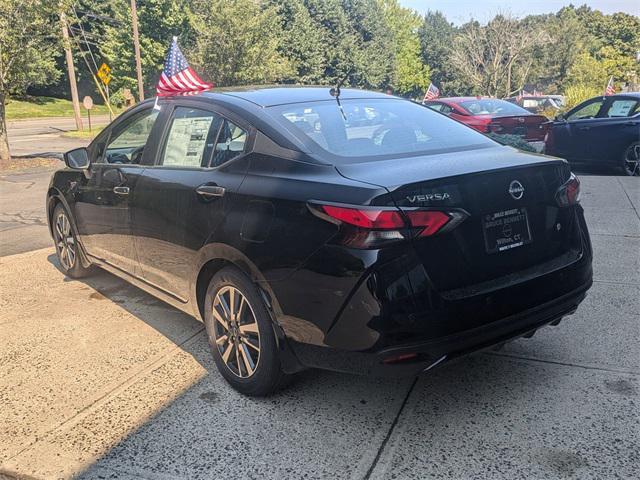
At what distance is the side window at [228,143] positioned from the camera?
328cm

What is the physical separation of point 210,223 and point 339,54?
2343 inches

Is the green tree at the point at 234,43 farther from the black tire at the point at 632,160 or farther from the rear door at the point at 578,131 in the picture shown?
the black tire at the point at 632,160

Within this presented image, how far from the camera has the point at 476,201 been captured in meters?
2.66

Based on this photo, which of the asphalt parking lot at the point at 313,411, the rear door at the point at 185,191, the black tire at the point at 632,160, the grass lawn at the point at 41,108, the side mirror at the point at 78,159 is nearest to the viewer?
the asphalt parking lot at the point at 313,411

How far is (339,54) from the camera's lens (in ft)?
196

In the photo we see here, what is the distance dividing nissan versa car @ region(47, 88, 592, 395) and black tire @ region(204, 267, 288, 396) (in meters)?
0.01

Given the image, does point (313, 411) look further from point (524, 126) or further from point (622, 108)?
point (524, 126)

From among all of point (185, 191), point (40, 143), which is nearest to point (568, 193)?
point (185, 191)

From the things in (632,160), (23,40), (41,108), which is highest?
(23,40)

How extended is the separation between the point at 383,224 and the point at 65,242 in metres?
3.97

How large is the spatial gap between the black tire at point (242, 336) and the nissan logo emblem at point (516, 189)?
51.6 inches

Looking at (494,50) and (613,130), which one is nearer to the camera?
(613,130)

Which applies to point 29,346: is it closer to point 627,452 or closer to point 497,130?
point 627,452

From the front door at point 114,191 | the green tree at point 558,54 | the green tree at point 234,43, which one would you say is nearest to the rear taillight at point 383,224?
the front door at point 114,191
